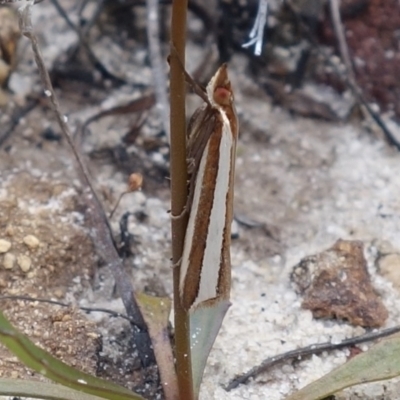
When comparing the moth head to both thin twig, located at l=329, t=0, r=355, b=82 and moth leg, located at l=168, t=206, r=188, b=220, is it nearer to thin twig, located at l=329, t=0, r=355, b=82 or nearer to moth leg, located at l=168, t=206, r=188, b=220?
moth leg, located at l=168, t=206, r=188, b=220

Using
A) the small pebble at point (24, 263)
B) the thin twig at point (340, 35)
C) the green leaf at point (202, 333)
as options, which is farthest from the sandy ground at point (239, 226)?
the thin twig at point (340, 35)

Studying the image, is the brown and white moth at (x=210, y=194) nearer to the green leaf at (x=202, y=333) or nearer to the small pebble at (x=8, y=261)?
the green leaf at (x=202, y=333)

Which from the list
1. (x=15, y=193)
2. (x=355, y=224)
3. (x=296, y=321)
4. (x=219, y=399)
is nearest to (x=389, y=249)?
(x=355, y=224)

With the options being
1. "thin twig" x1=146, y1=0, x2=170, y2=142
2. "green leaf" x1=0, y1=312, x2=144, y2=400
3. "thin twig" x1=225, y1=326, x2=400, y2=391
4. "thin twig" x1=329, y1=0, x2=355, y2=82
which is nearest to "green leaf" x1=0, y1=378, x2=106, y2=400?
"green leaf" x1=0, y1=312, x2=144, y2=400

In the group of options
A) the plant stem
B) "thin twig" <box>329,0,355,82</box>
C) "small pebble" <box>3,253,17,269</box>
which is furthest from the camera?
"thin twig" <box>329,0,355,82</box>

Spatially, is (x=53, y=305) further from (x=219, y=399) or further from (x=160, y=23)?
(x=160, y=23)

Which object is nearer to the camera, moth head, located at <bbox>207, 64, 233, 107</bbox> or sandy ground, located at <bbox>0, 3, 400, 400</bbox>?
moth head, located at <bbox>207, 64, 233, 107</bbox>

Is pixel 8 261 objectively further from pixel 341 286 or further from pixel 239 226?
pixel 341 286
